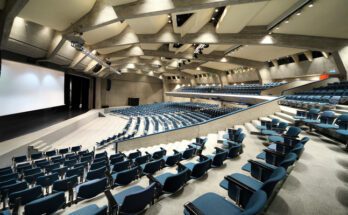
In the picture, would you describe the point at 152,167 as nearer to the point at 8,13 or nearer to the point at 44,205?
the point at 44,205

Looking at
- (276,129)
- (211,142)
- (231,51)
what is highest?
(231,51)

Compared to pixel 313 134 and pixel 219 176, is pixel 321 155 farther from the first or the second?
pixel 219 176

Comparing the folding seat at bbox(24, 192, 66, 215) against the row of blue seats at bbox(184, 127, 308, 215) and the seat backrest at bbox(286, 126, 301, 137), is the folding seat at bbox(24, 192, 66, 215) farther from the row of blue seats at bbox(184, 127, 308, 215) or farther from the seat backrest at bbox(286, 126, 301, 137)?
the seat backrest at bbox(286, 126, 301, 137)

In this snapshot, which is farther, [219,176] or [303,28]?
[303,28]

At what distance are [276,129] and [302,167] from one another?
2709 millimetres

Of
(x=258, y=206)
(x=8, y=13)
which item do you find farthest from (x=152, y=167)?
(x=8, y=13)

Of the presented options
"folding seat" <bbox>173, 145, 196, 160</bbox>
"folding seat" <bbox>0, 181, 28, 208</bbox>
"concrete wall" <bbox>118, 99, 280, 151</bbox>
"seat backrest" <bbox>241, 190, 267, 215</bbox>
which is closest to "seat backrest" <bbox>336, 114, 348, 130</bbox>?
"concrete wall" <bbox>118, 99, 280, 151</bbox>

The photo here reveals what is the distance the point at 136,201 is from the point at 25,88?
12.5 metres

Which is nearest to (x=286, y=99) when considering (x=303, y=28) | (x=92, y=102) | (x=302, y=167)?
(x=303, y=28)

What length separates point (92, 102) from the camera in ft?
88.3

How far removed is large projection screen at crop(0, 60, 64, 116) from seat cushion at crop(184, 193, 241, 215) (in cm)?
1181

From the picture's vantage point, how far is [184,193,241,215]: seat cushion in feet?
7.17

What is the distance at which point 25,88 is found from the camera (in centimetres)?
1077

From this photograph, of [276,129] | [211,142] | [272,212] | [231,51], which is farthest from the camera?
[231,51]
